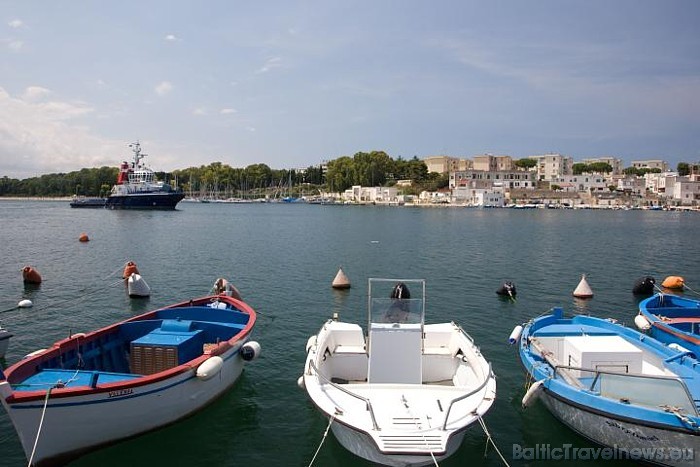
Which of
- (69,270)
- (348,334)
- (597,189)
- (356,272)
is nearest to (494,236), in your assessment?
(356,272)

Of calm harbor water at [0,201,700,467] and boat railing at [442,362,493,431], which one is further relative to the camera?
calm harbor water at [0,201,700,467]

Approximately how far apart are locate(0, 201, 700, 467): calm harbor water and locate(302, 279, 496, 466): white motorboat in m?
1.48

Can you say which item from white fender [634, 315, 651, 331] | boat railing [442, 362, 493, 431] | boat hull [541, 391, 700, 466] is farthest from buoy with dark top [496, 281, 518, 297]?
boat railing [442, 362, 493, 431]

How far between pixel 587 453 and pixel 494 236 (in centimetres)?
5896

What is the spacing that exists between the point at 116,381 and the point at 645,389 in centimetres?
1105

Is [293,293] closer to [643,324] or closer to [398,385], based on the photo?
[643,324]

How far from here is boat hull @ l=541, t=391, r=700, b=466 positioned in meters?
9.30

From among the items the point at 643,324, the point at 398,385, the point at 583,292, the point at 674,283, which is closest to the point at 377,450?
the point at 398,385

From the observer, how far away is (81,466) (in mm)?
9891

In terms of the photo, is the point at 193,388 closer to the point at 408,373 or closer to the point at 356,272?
the point at 408,373

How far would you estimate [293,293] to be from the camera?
28172 millimetres

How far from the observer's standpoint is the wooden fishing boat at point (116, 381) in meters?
9.23

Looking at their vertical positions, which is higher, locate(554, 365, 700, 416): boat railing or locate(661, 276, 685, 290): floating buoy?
locate(554, 365, 700, 416): boat railing

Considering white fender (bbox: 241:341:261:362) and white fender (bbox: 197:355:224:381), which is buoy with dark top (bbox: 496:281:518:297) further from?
white fender (bbox: 197:355:224:381)
